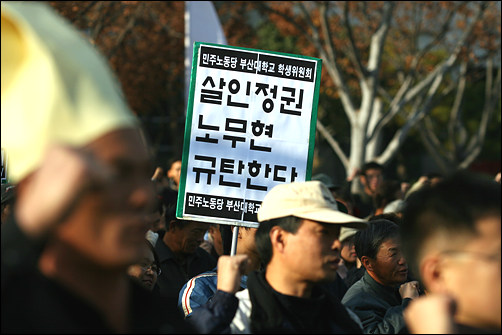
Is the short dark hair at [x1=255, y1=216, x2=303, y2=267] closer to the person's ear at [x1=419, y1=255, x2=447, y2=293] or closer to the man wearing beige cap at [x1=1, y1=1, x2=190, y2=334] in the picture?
the person's ear at [x1=419, y1=255, x2=447, y2=293]

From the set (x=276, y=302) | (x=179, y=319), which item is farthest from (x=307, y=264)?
(x=179, y=319)

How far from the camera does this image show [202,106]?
4957 millimetres

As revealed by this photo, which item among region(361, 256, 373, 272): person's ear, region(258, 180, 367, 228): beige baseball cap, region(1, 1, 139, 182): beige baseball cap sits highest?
region(1, 1, 139, 182): beige baseball cap

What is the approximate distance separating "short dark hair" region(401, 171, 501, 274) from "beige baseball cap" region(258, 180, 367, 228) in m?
0.44

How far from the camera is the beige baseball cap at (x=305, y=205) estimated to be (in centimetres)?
319

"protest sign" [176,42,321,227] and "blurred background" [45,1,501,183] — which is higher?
"blurred background" [45,1,501,183]

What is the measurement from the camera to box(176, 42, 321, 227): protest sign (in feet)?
16.2

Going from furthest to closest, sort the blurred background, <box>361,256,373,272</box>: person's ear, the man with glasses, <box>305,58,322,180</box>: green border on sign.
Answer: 1. the blurred background
2. <box>305,58,322,180</box>: green border on sign
3. <box>361,256,373,272</box>: person's ear
4. the man with glasses

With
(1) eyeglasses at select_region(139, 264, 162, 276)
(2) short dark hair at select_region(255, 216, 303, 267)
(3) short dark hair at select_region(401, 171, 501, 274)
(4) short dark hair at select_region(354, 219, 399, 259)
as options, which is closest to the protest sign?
(1) eyeglasses at select_region(139, 264, 162, 276)

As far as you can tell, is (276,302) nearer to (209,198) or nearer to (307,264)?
(307,264)

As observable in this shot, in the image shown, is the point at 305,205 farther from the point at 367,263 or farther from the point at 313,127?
the point at 313,127

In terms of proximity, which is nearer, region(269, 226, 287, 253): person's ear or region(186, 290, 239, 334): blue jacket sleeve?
region(186, 290, 239, 334): blue jacket sleeve

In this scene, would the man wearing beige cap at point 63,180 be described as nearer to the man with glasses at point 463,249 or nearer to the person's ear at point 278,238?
the man with glasses at point 463,249

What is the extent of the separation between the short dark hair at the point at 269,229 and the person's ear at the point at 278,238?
2cm
